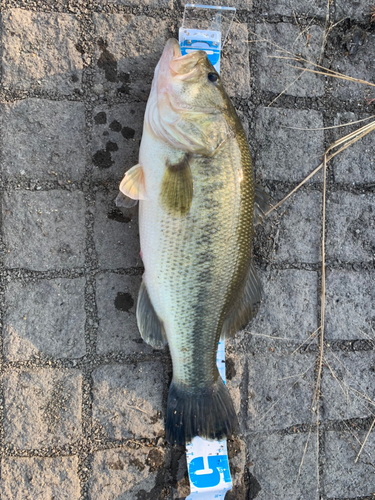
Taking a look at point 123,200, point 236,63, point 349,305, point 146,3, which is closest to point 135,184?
point 123,200

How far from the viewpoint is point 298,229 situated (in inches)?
106

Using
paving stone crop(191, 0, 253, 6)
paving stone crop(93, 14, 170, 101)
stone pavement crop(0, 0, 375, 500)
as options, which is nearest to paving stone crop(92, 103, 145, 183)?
stone pavement crop(0, 0, 375, 500)

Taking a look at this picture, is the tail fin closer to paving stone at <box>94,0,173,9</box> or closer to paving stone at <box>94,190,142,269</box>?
paving stone at <box>94,190,142,269</box>

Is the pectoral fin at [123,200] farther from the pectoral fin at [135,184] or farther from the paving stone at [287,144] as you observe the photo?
the paving stone at [287,144]

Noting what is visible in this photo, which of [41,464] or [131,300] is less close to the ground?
[131,300]

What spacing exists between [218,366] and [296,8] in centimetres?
267

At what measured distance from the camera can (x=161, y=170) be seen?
6.84 ft

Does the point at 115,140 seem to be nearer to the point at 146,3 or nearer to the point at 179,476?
the point at 146,3

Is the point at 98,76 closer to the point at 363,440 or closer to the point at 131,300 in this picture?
the point at 131,300

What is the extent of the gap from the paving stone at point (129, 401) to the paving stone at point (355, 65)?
246cm

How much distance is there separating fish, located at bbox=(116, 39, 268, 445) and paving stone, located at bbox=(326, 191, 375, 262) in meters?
0.76

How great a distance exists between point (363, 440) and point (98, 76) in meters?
3.20

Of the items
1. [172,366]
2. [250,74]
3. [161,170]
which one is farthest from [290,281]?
[250,74]

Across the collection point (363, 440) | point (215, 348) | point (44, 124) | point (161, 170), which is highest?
point (44, 124)
